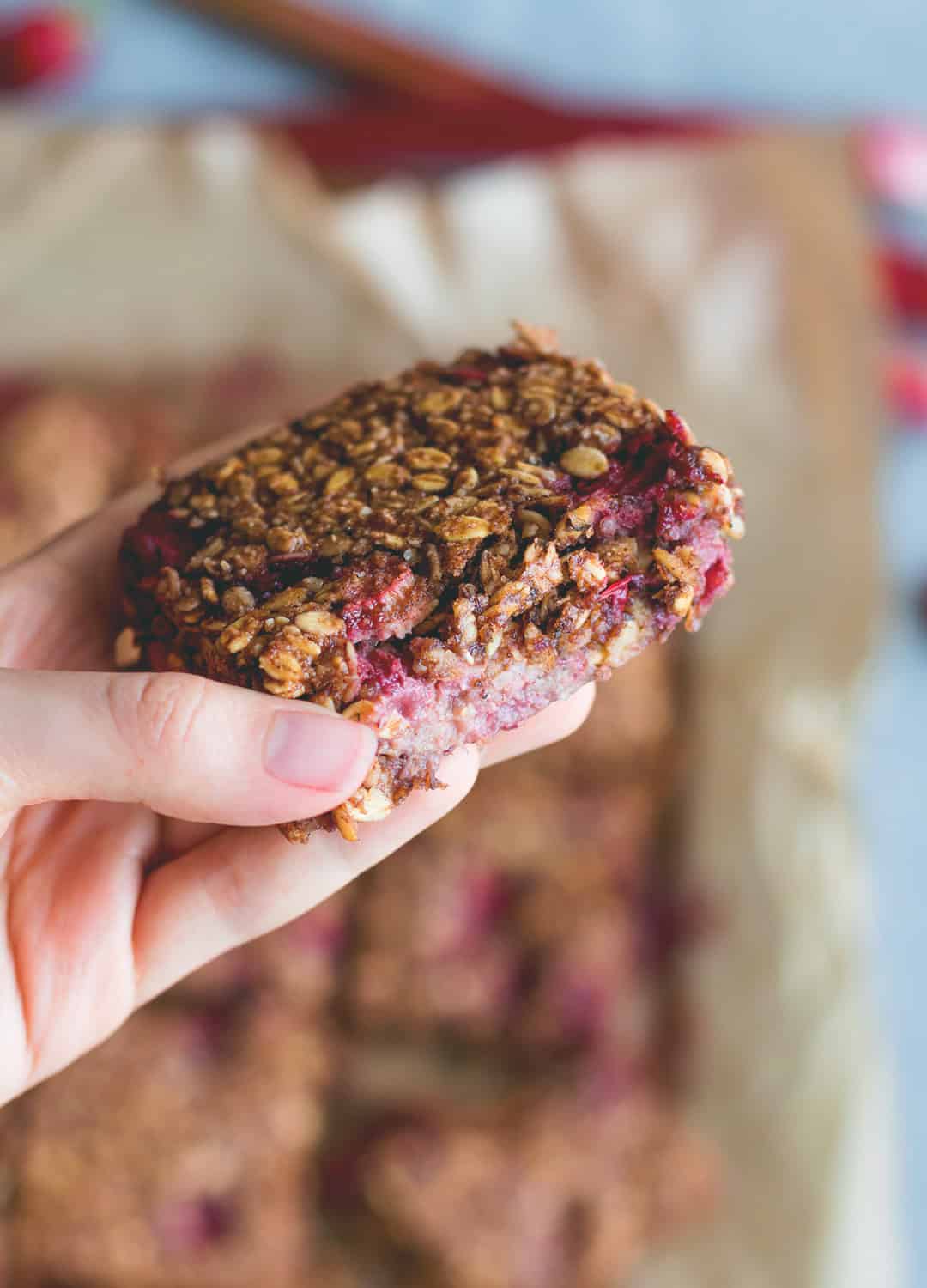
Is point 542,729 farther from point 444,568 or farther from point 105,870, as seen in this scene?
point 105,870

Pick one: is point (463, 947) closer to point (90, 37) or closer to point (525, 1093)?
point (525, 1093)

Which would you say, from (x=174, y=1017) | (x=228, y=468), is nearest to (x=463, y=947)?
(x=174, y=1017)

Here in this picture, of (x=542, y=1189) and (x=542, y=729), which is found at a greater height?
(x=542, y=729)

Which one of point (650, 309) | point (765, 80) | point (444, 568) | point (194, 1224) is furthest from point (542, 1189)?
point (765, 80)

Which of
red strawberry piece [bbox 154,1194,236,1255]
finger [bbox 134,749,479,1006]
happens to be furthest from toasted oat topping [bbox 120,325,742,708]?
red strawberry piece [bbox 154,1194,236,1255]

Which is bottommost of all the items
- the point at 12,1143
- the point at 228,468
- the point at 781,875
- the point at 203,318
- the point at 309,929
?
the point at 12,1143

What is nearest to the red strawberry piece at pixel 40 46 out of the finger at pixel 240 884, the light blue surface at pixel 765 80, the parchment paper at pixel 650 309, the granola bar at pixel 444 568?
the light blue surface at pixel 765 80
